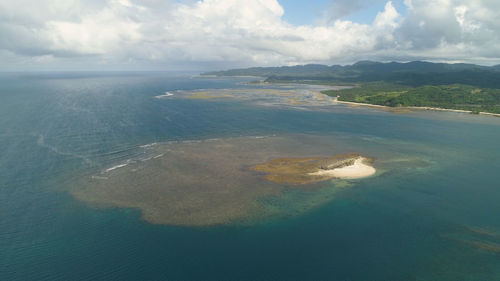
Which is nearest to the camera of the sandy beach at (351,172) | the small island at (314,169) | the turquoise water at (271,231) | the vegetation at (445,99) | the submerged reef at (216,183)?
the turquoise water at (271,231)

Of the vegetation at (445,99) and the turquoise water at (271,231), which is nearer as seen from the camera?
the turquoise water at (271,231)

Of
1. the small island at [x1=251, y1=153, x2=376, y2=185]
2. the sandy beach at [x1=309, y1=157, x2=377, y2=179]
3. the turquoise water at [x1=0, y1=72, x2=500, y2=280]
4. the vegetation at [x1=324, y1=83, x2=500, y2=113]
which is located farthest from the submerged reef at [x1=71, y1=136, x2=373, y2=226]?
the vegetation at [x1=324, y1=83, x2=500, y2=113]

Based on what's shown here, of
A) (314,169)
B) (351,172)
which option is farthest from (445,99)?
(314,169)

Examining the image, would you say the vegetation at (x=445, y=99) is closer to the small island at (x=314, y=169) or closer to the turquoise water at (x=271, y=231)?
the turquoise water at (x=271, y=231)

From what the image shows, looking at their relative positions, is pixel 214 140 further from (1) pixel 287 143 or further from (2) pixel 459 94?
(2) pixel 459 94

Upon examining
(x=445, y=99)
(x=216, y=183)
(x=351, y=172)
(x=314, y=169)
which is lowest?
(x=216, y=183)

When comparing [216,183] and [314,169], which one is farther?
[314,169]

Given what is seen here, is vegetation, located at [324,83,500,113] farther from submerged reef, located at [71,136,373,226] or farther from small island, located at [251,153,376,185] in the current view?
small island, located at [251,153,376,185]

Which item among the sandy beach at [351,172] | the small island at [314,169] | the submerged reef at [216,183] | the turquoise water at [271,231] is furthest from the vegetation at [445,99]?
the sandy beach at [351,172]

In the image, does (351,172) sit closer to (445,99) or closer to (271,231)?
(271,231)
